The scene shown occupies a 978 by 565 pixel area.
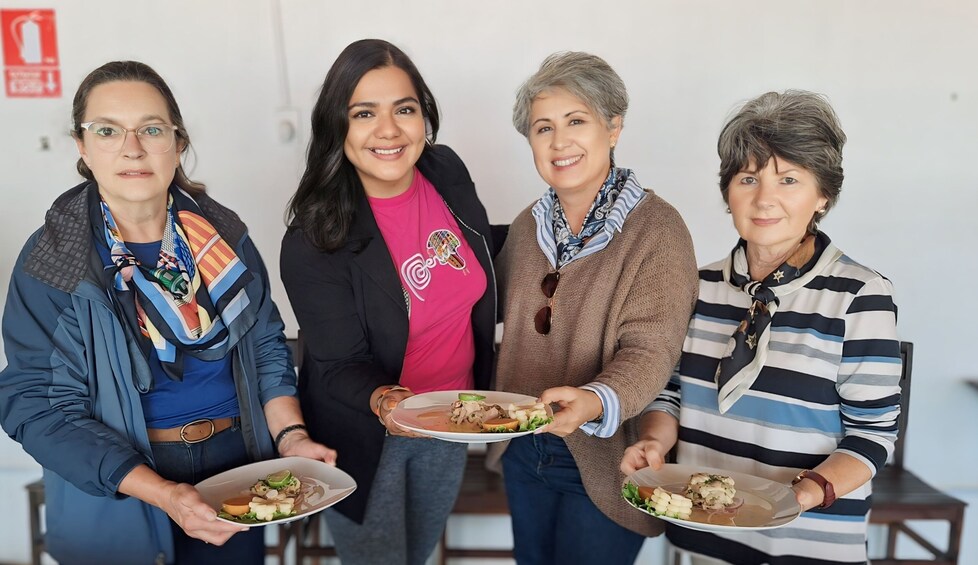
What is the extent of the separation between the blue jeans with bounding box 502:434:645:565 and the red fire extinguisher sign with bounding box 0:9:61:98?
2.46 metres

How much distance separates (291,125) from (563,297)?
65.9 inches

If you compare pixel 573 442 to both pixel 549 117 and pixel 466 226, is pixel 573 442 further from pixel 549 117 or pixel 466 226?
pixel 549 117

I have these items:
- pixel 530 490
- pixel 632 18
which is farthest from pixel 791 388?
pixel 632 18

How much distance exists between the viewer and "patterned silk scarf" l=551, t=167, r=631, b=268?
1697 mm

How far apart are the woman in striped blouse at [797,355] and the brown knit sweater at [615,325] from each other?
0.36 feet

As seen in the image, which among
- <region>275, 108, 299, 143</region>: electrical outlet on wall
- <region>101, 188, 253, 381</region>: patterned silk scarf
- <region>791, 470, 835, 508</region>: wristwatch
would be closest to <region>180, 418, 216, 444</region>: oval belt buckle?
<region>101, 188, 253, 381</region>: patterned silk scarf

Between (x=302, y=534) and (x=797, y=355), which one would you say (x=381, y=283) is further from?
(x=302, y=534)

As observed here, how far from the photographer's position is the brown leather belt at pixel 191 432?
1611mm

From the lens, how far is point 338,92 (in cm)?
170

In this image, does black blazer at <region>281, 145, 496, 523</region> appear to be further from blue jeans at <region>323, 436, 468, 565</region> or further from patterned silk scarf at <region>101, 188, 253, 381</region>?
patterned silk scarf at <region>101, 188, 253, 381</region>

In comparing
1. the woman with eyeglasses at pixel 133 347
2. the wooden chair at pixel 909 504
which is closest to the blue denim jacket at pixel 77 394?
the woman with eyeglasses at pixel 133 347

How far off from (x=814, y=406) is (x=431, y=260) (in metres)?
0.95

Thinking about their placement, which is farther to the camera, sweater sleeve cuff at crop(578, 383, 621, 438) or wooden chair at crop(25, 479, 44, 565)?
wooden chair at crop(25, 479, 44, 565)

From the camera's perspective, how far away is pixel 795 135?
1459mm
